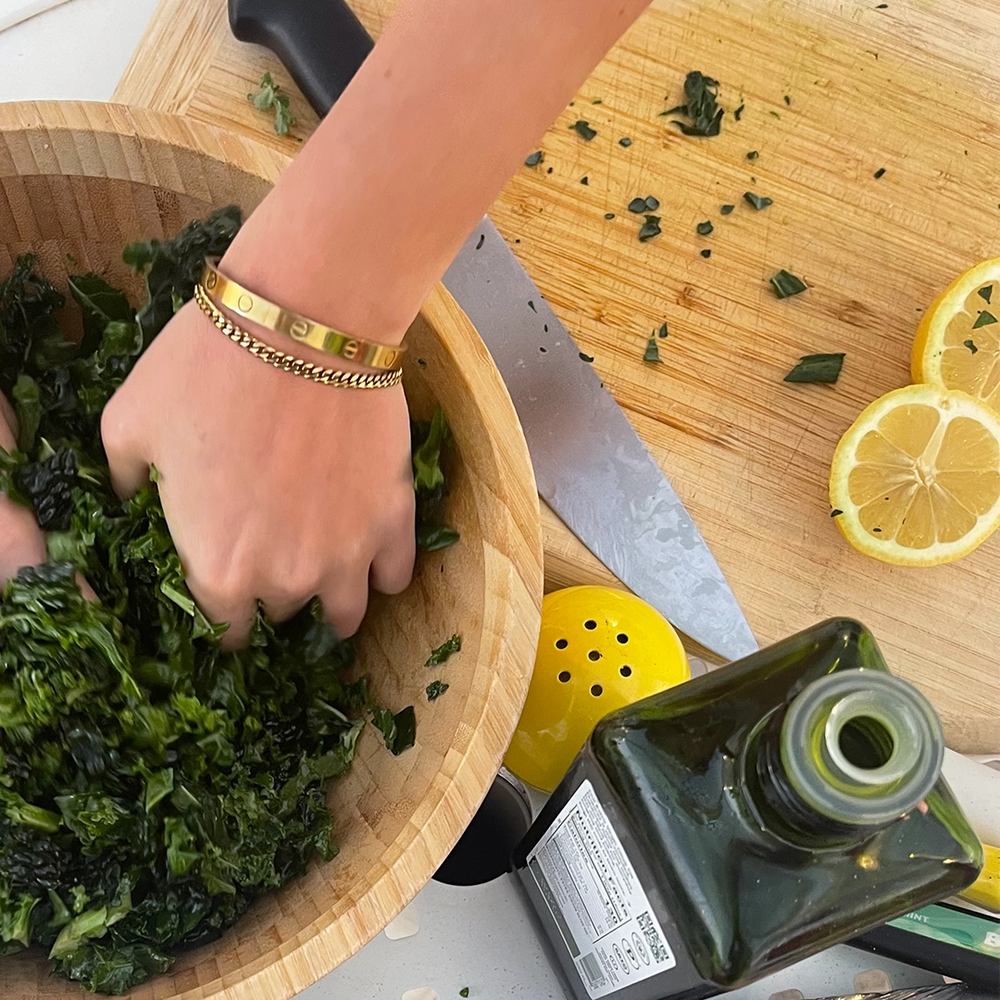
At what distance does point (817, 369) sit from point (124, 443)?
0.92m

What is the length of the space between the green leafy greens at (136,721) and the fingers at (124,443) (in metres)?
0.02

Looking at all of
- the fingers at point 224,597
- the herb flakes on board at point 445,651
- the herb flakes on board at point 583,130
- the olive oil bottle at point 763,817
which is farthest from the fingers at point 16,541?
the herb flakes on board at point 583,130

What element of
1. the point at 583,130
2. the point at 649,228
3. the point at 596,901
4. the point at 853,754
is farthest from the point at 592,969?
the point at 583,130

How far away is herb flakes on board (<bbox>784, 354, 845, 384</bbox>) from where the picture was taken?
1.35m

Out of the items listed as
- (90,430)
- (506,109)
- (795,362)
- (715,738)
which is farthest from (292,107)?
(715,738)

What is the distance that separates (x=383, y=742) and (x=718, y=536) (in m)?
0.57

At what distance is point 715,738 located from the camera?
0.86m

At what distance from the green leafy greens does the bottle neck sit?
366 millimetres

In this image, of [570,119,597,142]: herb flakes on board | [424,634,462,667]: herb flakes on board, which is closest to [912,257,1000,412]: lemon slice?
[570,119,597,142]: herb flakes on board

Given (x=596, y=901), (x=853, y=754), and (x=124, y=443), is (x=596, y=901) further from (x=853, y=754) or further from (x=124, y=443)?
(x=124, y=443)

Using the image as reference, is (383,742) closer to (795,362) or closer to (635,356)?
(635,356)

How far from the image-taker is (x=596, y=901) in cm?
95

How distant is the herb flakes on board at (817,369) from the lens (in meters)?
1.35

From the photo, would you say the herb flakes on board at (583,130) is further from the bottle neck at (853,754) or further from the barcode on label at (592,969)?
the barcode on label at (592,969)
